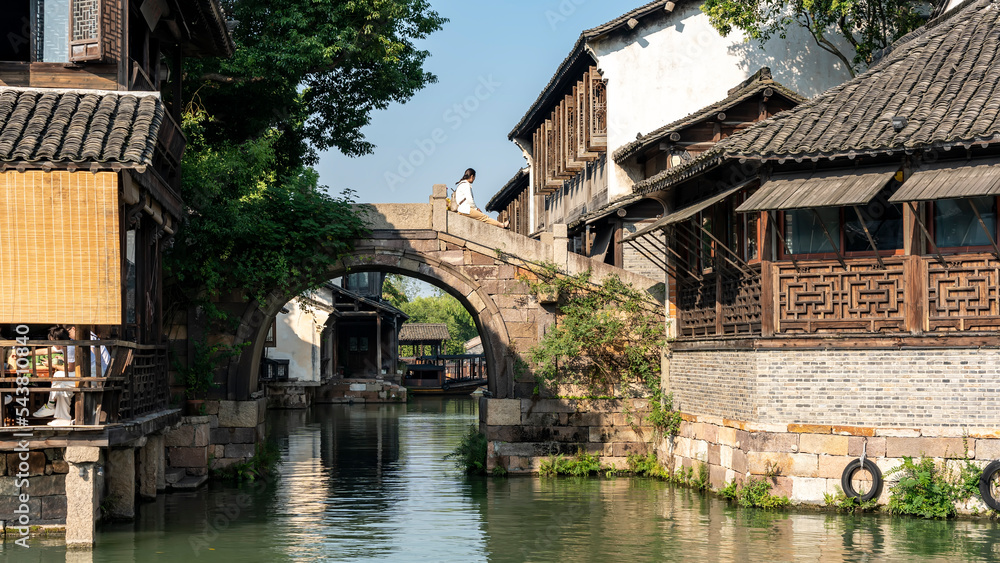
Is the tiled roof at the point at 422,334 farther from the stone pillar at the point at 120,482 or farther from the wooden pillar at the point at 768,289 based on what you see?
the wooden pillar at the point at 768,289

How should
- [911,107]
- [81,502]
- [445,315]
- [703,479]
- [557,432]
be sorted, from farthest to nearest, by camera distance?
[445,315], [557,432], [703,479], [911,107], [81,502]

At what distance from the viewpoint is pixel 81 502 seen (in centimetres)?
1154

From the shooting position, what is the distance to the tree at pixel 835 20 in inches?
880

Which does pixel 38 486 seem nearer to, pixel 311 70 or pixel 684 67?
pixel 311 70

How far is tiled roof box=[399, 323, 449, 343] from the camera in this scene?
197 ft

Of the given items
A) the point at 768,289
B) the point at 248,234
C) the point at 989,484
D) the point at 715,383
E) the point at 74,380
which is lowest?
the point at 989,484

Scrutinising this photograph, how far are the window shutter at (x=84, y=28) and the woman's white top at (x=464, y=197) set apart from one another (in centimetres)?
796

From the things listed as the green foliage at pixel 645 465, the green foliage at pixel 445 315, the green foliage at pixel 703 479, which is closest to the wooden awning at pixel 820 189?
the green foliage at pixel 703 479

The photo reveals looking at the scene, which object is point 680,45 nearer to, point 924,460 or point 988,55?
point 988,55

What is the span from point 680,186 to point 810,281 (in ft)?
12.8

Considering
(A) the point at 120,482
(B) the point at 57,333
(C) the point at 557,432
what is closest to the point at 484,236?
(C) the point at 557,432

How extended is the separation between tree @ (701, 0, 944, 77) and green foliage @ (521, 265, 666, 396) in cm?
729

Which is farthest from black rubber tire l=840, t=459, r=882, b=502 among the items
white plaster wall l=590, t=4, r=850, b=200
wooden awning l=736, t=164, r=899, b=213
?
white plaster wall l=590, t=4, r=850, b=200

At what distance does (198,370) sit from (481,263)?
515cm
